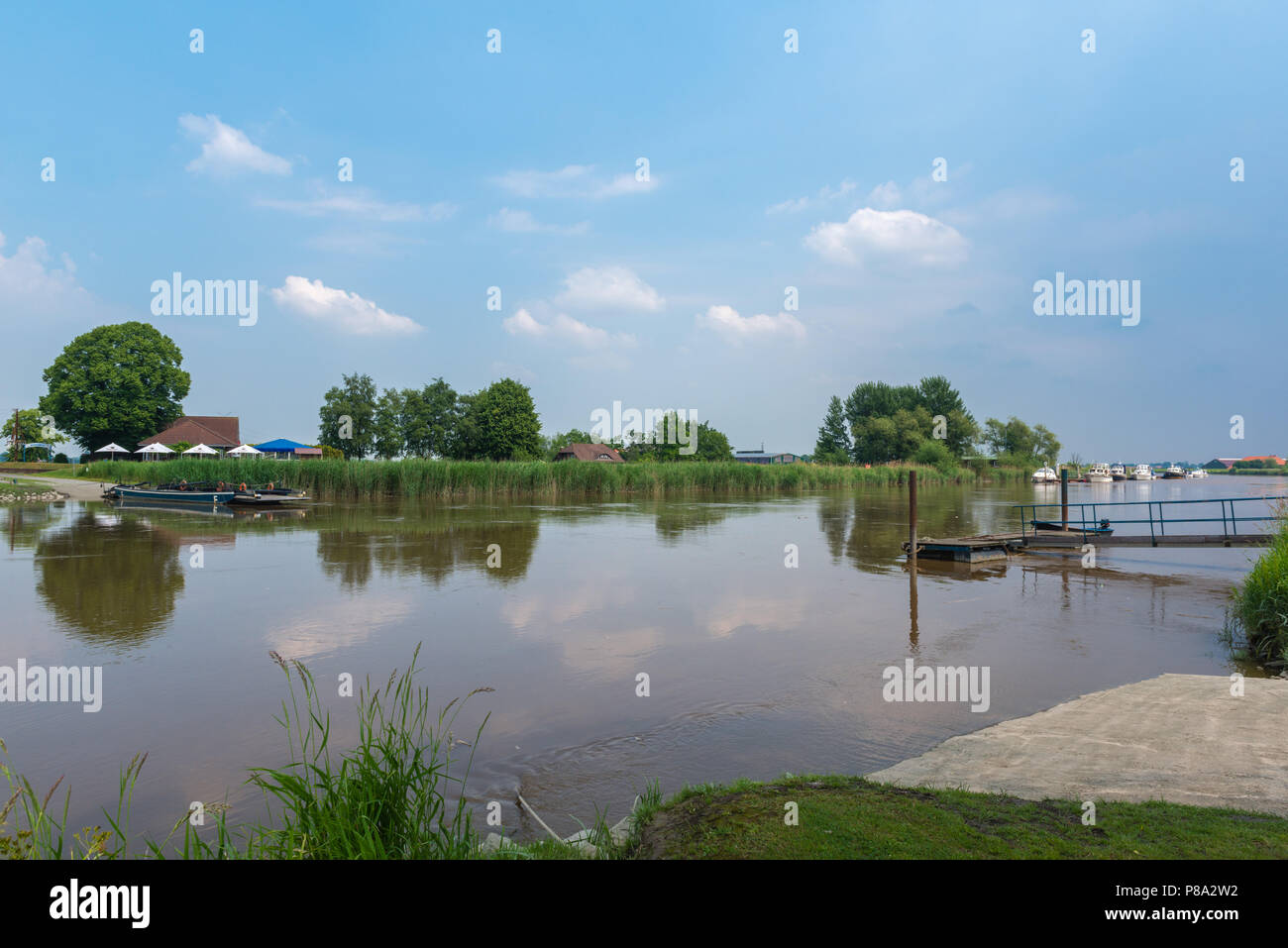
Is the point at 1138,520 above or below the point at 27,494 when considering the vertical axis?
below

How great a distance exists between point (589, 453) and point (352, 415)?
3118cm

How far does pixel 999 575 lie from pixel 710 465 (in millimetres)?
38621

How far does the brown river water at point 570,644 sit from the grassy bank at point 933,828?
142 centimetres

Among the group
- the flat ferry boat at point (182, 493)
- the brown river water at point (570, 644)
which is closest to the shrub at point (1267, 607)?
the brown river water at point (570, 644)

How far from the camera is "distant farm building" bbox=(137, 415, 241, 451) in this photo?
223 feet

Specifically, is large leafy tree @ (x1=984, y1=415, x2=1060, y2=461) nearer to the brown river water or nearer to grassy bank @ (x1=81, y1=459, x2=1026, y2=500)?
grassy bank @ (x1=81, y1=459, x2=1026, y2=500)

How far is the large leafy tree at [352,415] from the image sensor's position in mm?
73125

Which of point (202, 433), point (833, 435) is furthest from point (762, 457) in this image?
point (202, 433)

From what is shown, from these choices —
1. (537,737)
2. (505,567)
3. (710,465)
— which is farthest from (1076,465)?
(537,737)

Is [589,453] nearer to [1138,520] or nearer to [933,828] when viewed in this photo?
[1138,520]

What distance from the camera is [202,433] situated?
233ft

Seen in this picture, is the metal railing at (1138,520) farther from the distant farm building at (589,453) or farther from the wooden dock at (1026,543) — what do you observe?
the distant farm building at (589,453)
